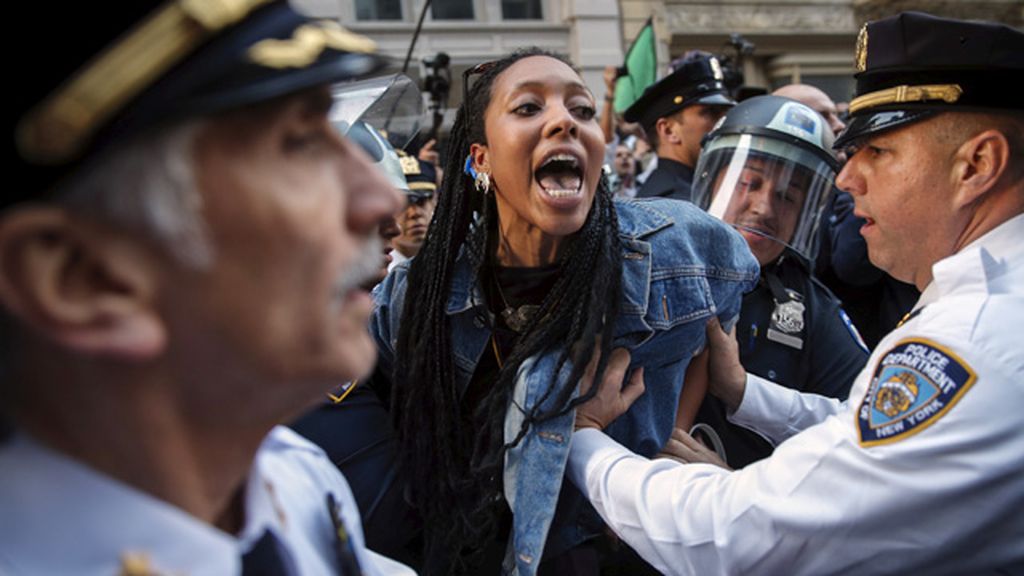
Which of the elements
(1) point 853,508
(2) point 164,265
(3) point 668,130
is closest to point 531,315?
(1) point 853,508

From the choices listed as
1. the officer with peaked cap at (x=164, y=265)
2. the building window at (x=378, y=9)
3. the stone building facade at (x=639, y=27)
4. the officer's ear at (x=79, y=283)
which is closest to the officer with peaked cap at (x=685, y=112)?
the officer with peaked cap at (x=164, y=265)

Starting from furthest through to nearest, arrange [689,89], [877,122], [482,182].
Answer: [689,89] → [482,182] → [877,122]

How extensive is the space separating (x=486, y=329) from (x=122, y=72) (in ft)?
4.57

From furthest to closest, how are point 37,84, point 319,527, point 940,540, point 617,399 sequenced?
point 617,399, point 940,540, point 319,527, point 37,84

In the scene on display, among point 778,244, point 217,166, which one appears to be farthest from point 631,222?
A: point 217,166

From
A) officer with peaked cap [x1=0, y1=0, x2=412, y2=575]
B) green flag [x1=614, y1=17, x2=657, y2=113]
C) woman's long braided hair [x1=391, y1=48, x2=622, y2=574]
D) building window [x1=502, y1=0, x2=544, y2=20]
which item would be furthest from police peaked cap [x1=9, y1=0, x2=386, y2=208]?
building window [x1=502, y1=0, x2=544, y2=20]

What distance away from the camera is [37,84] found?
0.71 m

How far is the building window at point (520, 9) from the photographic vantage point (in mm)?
14859

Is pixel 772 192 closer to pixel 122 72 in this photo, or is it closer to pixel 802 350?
pixel 802 350

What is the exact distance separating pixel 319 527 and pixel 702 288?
3.89 ft

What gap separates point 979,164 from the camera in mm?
1767

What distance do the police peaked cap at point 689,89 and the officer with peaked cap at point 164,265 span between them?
340cm

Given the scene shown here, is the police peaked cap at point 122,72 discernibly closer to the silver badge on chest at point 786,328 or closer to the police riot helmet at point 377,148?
the police riot helmet at point 377,148

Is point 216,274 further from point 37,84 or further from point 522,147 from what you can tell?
point 522,147
